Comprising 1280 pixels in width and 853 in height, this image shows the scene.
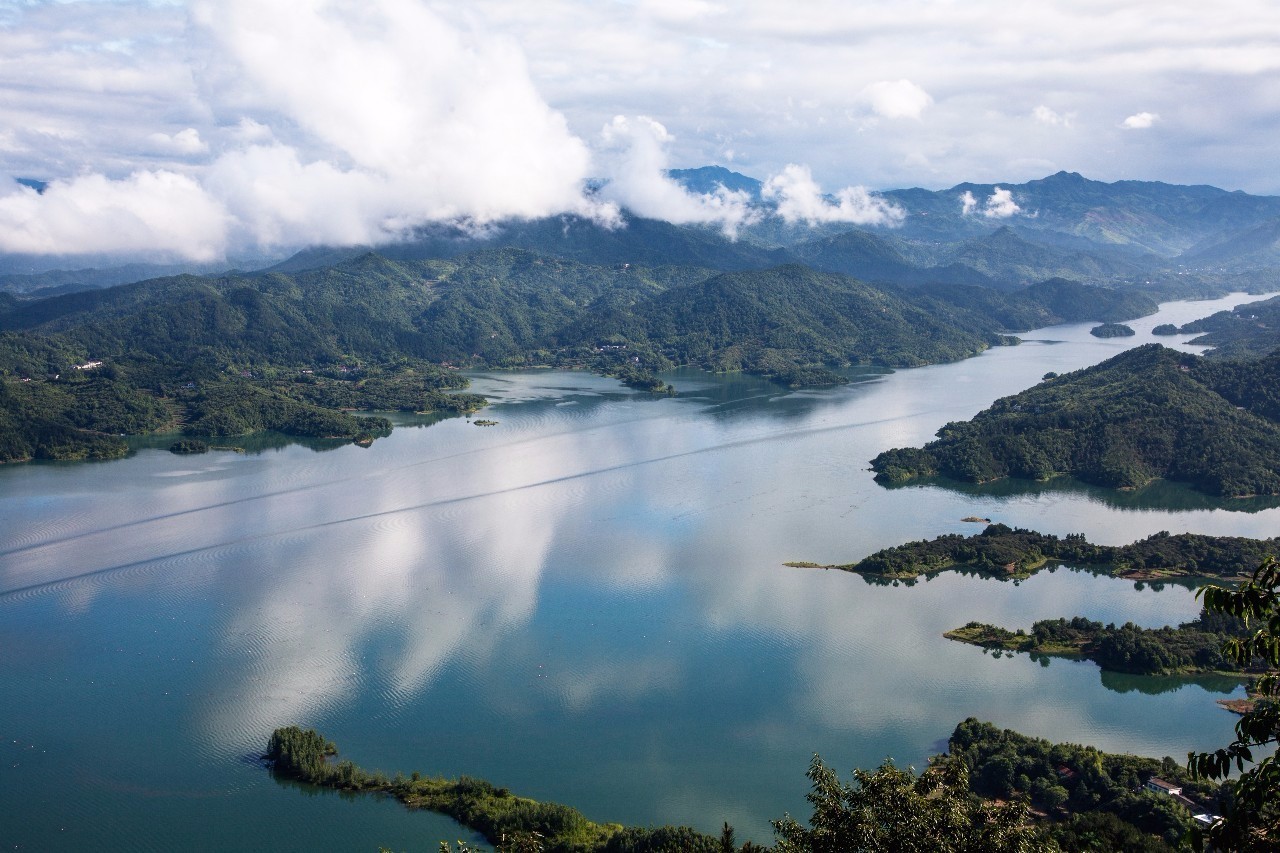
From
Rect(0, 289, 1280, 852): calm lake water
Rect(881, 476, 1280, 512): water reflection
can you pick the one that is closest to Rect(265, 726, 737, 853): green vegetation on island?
Rect(0, 289, 1280, 852): calm lake water

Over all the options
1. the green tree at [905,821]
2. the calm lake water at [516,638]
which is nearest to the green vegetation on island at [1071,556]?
the calm lake water at [516,638]

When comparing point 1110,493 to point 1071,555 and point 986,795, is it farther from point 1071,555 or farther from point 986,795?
point 986,795

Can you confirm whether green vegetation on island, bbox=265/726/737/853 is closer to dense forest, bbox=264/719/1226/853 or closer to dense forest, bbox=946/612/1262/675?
dense forest, bbox=264/719/1226/853

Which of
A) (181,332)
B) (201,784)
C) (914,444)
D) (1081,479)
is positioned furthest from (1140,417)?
(181,332)

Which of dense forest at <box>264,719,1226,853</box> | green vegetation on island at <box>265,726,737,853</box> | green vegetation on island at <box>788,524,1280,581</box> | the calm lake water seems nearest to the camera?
dense forest at <box>264,719,1226,853</box>

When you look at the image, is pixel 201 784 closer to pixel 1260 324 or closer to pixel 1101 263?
pixel 1260 324

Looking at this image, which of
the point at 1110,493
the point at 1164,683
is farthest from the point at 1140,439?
the point at 1164,683
